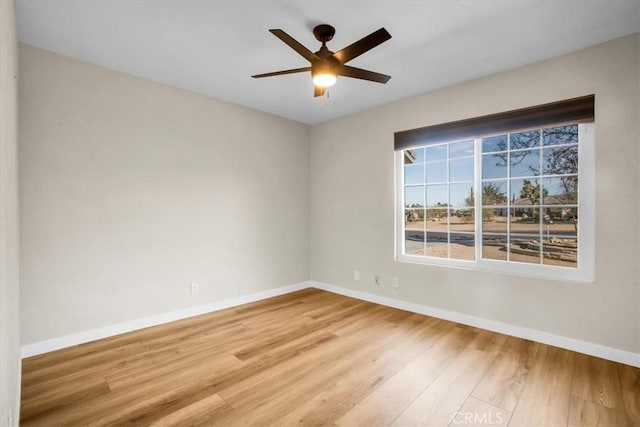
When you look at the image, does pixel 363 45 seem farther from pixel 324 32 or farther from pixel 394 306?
pixel 394 306

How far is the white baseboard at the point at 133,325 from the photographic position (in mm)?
2570

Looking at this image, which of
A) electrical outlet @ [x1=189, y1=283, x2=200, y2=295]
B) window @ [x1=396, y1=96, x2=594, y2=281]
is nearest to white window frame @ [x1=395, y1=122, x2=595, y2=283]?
window @ [x1=396, y1=96, x2=594, y2=281]

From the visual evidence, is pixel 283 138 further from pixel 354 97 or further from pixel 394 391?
pixel 394 391

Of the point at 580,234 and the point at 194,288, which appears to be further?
the point at 194,288

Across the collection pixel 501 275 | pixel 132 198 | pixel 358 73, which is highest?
pixel 358 73

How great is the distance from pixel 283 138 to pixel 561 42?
3.30m

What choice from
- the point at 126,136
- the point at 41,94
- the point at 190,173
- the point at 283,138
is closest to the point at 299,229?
the point at 283,138

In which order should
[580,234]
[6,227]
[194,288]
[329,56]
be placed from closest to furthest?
[6,227] → [329,56] → [580,234] → [194,288]

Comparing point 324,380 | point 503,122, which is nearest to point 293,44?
point 503,122

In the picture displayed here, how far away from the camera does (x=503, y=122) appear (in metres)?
2.98

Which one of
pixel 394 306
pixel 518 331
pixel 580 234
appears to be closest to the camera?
pixel 580 234

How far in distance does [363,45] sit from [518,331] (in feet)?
9.75

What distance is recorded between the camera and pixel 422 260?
366cm

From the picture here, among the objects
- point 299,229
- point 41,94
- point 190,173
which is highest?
point 41,94
